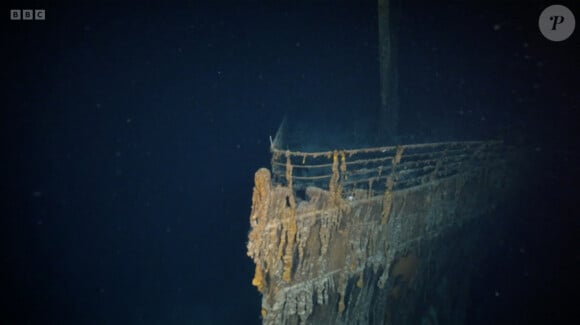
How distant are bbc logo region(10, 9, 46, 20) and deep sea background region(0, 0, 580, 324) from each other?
57 centimetres

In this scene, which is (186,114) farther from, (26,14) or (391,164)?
(391,164)

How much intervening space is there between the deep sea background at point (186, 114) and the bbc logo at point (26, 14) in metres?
0.57

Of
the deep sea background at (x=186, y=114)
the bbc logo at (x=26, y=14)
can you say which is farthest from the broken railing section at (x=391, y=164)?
the bbc logo at (x=26, y=14)

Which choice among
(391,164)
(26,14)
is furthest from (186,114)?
(391,164)

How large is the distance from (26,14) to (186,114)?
11494mm

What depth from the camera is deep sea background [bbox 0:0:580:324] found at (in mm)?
12297

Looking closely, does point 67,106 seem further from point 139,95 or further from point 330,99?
point 330,99

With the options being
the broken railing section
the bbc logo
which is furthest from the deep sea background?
the broken railing section

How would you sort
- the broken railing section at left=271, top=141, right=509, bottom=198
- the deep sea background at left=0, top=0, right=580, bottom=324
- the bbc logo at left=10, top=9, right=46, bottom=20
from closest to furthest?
the broken railing section at left=271, top=141, right=509, bottom=198
the deep sea background at left=0, top=0, right=580, bottom=324
the bbc logo at left=10, top=9, right=46, bottom=20

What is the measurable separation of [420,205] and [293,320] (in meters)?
2.56

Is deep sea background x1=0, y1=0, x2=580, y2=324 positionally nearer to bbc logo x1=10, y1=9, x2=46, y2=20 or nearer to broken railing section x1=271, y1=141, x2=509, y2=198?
bbc logo x1=10, y1=9, x2=46, y2=20

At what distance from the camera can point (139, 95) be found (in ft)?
71.7

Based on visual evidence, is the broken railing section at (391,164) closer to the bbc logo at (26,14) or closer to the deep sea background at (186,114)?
the deep sea background at (186,114)

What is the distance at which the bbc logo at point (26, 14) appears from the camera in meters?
17.3
